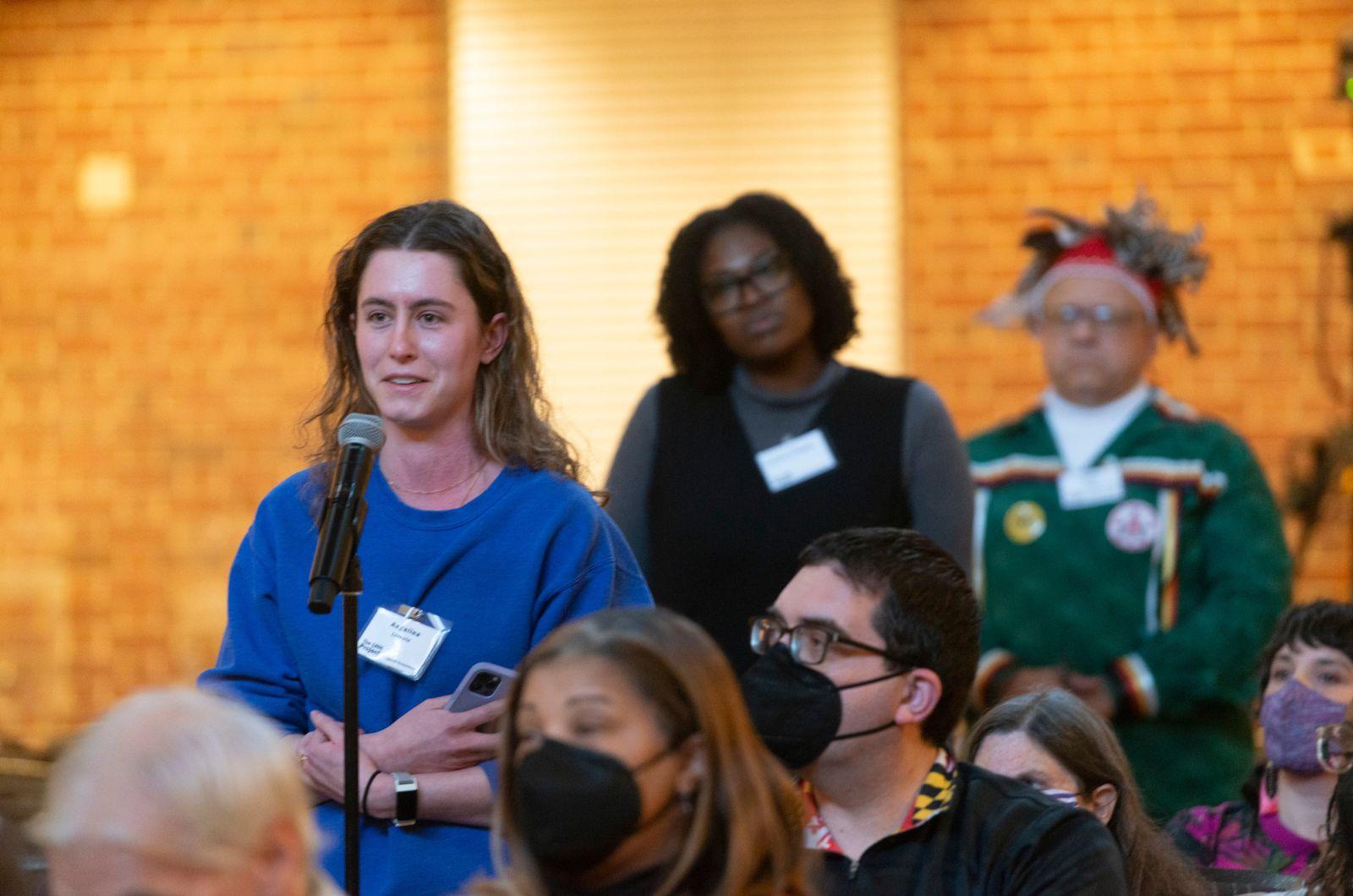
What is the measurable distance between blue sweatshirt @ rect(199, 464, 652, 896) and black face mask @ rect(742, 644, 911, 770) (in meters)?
0.35

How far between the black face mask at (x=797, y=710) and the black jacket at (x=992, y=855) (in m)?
0.15

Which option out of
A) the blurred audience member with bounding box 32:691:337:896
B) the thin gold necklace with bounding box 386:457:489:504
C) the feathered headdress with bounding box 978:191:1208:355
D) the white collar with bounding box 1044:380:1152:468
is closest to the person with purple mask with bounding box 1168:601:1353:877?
the white collar with bounding box 1044:380:1152:468

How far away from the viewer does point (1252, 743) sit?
4391 mm

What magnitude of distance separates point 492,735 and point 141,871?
40.7 inches

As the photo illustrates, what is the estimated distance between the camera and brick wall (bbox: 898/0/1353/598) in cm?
654

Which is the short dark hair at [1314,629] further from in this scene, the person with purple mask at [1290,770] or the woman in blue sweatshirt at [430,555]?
the woman in blue sweatshirt at [430,555]

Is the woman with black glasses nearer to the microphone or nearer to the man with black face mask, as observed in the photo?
the man with black face mask

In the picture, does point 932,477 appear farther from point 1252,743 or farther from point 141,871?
point 141,871

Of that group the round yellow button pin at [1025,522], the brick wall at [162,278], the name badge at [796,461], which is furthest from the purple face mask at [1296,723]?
the brick wall at [162,278]

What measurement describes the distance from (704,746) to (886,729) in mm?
658

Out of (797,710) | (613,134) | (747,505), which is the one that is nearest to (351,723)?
(797,710)

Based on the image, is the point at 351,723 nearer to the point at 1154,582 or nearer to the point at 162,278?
the point at 1154,582

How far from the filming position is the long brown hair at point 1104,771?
2791 millimetres

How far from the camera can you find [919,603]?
246 centimetres
